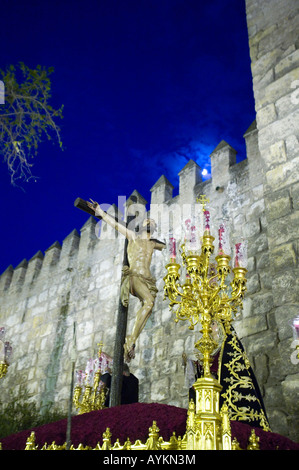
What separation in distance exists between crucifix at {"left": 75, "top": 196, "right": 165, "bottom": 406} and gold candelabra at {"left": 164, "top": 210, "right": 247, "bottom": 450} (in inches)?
51.8

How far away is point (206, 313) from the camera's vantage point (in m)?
3.35

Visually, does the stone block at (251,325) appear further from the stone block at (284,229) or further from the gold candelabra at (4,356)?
the gold candelabra at (4,356)

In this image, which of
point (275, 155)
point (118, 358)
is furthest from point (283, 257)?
point (118, 358)

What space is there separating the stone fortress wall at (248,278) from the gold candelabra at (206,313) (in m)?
1.18

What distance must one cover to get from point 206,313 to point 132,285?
1946 millimetres

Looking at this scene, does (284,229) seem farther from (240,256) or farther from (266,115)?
(266,115)

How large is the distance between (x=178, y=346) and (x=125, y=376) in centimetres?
211

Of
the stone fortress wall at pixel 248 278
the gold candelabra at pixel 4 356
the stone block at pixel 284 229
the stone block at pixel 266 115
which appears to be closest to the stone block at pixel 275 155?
the stone fortress wall at pixel 248 278

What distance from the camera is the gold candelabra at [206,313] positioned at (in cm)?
249

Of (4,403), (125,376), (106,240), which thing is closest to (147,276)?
(125,376)

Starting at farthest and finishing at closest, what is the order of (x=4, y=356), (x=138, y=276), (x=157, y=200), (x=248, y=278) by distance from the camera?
(x=157, y=200)
(x=248, y=278)
(x=138, y=276)
(x=4, y=356)

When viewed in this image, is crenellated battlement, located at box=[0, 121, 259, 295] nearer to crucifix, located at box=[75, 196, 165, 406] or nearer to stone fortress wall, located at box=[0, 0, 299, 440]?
stone fortress wall, located at box=[0, 0, 299, 440]

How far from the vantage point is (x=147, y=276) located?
5.19m
